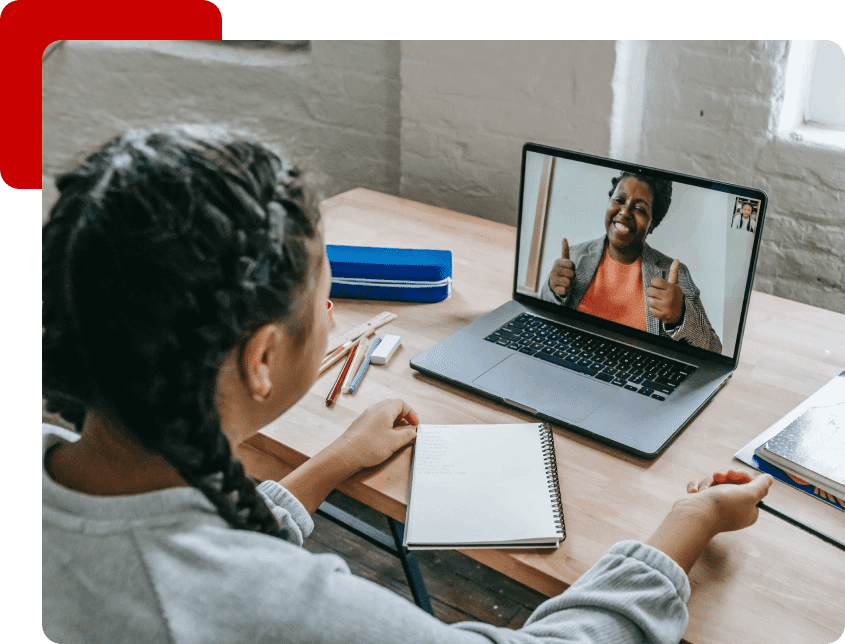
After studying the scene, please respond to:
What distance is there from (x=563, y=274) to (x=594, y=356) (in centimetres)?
15

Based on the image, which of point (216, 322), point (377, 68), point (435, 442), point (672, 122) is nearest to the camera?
point (216, 322)

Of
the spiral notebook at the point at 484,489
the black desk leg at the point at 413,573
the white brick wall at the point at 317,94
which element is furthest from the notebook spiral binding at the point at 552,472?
the white brick wall at the point at 317,94

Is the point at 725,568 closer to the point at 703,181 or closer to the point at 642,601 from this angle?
the point at 642,601

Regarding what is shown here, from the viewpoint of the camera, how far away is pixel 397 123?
202 centimetres

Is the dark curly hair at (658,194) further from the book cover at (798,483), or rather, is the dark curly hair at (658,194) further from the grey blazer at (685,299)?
the book cover at (798,483)

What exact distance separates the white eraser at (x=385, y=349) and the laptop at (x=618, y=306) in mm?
49

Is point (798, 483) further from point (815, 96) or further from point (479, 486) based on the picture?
point (815, 96)

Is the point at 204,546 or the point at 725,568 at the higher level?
the point at 204,546

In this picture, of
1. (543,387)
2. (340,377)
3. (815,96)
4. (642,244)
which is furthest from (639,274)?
(815,96)

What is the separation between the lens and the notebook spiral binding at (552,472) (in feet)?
2.68

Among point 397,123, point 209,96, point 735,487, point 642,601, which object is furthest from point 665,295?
point 209,96

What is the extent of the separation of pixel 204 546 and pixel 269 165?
29cm

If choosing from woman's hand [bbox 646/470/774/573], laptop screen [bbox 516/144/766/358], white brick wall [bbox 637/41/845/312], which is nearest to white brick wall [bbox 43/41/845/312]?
white brick wall [bbox 637/41/845/312]

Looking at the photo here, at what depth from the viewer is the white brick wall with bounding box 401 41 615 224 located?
5.29ft
